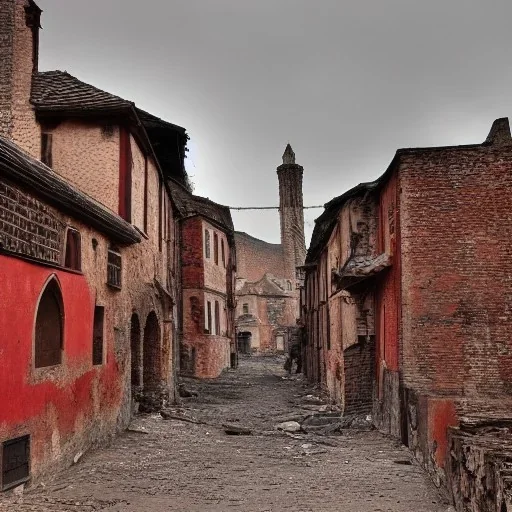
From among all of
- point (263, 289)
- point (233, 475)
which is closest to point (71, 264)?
point (233, 475)

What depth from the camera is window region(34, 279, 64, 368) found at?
8766 millimetres

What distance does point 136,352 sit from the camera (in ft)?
47.4

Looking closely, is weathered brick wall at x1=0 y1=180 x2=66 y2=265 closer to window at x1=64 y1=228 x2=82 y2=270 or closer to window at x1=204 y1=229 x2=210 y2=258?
window at x1=64 y1=228 x2=82 y2=270

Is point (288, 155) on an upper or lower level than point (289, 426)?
upper

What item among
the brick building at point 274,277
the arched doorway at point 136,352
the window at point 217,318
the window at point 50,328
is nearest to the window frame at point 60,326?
the window at point 50,328

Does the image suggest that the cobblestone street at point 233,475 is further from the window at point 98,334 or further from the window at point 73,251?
the window at point 73,251

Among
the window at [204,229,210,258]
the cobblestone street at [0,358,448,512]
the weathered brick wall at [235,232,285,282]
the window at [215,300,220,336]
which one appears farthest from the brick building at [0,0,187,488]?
the weathered brick wall at [235,232,285,282]

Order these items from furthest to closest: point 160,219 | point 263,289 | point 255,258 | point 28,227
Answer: point 255,258 → point 263,289 → point 160,219 → point 28,227

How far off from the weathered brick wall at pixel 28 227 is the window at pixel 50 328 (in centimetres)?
49

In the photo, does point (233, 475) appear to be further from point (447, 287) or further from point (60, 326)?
point (447, 287)

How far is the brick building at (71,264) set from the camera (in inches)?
297

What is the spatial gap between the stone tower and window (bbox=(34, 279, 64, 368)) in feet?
171

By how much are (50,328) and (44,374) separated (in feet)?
2.97

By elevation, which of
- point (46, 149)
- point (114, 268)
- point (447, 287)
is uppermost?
point (46, 149)
